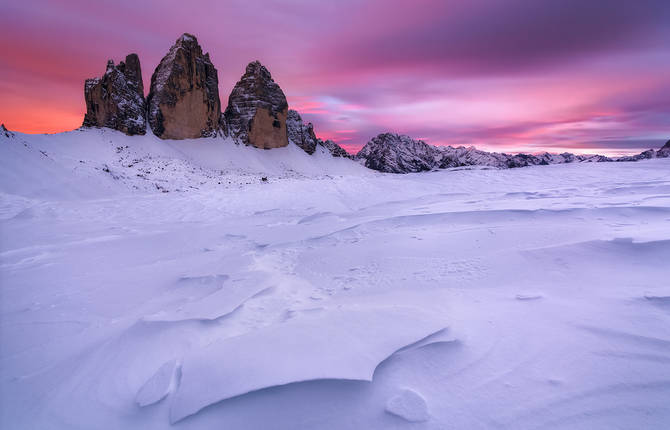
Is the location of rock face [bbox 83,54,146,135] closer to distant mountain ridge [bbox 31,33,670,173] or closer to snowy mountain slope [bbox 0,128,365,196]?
distant mountain ridge [bbox 31,33,670,173]

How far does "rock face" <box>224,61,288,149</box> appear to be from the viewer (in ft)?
104

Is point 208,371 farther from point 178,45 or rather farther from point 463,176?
point 178,45

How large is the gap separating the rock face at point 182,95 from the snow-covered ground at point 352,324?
24.8 metres

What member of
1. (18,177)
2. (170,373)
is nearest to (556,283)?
(170,373)

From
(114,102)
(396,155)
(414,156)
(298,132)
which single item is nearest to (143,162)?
(114,102)

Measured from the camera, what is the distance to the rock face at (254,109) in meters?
31.7

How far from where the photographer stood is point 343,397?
1.41 meters

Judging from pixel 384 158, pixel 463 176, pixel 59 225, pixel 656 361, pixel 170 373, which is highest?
pixel 384 158

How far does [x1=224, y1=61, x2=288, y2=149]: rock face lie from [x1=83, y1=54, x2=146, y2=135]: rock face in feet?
30.6

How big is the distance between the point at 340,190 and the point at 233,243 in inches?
183

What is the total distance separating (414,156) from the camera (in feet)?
195

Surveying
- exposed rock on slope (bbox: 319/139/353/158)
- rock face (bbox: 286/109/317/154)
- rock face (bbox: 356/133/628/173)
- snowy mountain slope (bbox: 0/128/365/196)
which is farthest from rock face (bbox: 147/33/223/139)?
rock face (bbox: 356/133/628/173)

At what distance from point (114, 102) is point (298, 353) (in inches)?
1124

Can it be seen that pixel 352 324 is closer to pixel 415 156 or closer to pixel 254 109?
pixel 254 109
